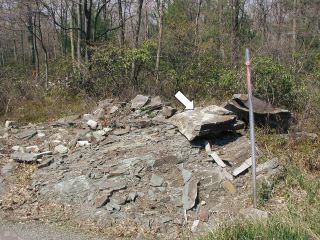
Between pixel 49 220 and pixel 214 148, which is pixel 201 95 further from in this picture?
pixel 49 220

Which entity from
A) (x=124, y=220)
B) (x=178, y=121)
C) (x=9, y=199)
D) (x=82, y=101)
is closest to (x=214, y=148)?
(x=178, y=121)

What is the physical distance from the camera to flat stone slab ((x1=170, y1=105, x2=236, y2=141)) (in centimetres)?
719

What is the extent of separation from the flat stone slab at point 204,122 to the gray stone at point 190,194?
950 millimetres

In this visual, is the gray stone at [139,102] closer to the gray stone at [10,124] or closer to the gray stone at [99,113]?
the gray stone at [99,113]

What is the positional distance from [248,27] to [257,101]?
16.7 m

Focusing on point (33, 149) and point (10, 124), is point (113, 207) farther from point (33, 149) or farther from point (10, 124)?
point (10, 124)

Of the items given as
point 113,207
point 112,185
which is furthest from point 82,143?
point 113,207

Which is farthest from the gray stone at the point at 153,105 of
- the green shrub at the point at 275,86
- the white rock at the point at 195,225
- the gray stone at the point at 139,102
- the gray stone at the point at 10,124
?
the white rock at the point at 195,225

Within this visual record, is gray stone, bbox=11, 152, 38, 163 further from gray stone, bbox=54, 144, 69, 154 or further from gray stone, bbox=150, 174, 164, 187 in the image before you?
gray stone, bbox=150, 174, 164, 187

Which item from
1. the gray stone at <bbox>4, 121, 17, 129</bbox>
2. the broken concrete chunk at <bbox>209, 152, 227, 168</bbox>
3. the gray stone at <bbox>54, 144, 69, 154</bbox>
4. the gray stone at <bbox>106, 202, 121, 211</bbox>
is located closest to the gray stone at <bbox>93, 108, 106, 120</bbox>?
the gray stone at <bbox>54, 144, 69, 154</bbox>

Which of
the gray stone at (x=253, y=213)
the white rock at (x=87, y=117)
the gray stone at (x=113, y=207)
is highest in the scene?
the white rock at (x=87, y=117)

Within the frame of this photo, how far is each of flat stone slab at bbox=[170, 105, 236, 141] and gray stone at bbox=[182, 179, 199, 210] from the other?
95 cm

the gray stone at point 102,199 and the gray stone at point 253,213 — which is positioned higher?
the gray stone at point 253,213

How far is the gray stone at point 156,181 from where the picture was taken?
21.7 ft
